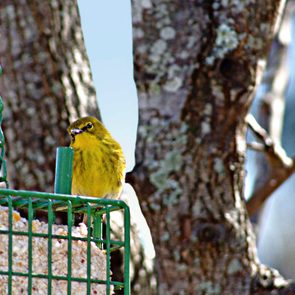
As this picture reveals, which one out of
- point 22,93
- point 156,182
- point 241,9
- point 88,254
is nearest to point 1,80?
point 22,93

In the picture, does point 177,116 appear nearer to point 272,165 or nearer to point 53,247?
point 272,165

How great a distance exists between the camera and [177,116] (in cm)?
690

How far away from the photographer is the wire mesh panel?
4.11 m

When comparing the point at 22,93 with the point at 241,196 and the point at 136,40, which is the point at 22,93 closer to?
the point at 136,40

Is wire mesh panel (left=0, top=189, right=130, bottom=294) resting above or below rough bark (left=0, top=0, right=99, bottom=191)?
below

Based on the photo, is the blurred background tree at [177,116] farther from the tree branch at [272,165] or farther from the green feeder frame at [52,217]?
the green feeder frame at [52,217]

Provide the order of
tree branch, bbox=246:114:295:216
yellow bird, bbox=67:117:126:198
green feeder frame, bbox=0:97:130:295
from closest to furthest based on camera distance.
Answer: green feeder frame, bbox=0:97:130:295 → yellow bird, bbox=67:117:126:198 → tree branch, bbox=246:114:295:216

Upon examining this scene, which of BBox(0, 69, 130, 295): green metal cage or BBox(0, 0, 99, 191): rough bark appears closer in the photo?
BBox(0, 69, 130, 295): green metal cage

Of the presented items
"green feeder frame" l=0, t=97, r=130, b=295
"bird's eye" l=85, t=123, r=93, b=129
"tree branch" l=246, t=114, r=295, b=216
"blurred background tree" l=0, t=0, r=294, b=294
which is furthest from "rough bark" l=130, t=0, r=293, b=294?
"green feeder frame" l=0, t=97, r=130, b=295

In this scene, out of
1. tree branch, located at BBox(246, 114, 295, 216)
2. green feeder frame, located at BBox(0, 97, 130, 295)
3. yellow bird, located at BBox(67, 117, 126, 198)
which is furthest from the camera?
tree branch, located at BBox(246, 114, 295, 216)

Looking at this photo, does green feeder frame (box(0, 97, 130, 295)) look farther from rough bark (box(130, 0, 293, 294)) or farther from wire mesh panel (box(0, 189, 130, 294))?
rough bark (box(130, 0, 293, 294))

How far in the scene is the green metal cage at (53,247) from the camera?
4117mm

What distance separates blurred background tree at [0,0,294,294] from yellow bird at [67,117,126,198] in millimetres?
135

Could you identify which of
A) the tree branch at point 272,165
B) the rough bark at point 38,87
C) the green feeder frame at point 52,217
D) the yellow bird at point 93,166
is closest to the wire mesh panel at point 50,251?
the green feeder frame at point 52,217
